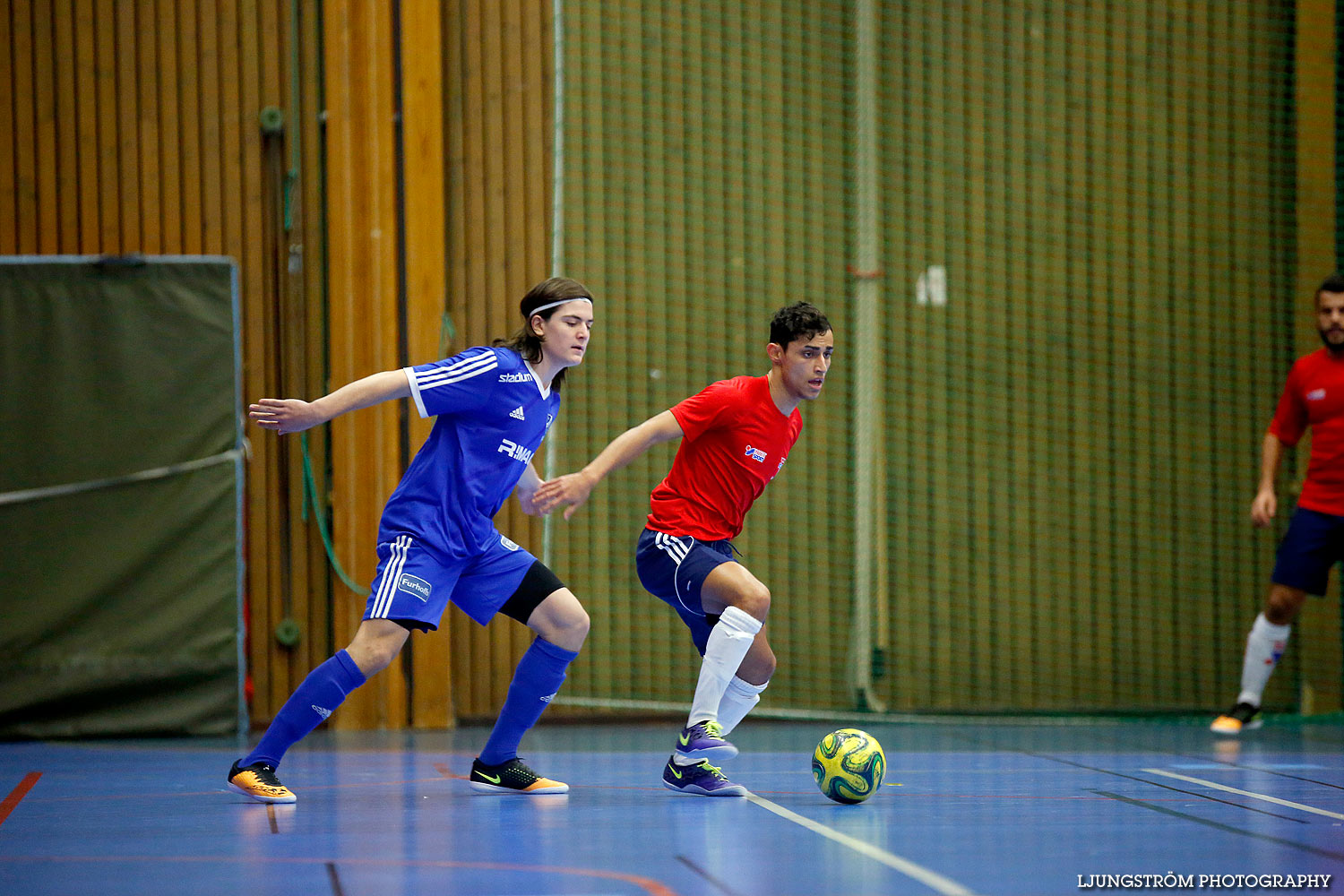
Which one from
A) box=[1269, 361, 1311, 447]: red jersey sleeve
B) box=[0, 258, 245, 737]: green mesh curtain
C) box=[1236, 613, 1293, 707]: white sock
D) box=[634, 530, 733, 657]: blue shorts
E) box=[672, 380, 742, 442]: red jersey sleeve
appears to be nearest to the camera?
box=[634, 530, 733, 657]: blue shorts

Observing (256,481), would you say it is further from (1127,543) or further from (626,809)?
(1127,543)

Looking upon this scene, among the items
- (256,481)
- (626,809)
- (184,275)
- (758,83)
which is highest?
(758,83)

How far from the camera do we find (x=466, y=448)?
4715mm

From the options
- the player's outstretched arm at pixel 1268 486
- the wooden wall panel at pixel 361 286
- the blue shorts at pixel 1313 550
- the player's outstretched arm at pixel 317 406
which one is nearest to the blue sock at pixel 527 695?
the player's outstretched arm at pixel 317 406

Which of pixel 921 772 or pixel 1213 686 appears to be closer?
pixel 921 772

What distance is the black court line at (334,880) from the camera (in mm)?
3010

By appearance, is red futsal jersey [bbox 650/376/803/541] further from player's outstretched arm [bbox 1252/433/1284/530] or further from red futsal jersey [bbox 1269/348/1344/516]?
red futsal jersey [bbox 1269/348/1344/516]

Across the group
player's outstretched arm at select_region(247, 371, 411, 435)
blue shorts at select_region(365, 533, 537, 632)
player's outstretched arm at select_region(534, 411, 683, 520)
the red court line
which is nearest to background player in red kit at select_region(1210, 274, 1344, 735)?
player's outstretched arm at select_region(534, 411, 683, 520)

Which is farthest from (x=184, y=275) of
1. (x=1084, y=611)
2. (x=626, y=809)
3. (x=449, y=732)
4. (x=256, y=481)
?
(x=1084, y=611)

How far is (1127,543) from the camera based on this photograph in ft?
30.1

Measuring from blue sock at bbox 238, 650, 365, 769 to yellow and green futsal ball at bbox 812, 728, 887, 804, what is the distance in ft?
4.96

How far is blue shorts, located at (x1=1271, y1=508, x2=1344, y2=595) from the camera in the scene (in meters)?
7.25

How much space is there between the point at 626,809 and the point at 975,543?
5169 millimetres

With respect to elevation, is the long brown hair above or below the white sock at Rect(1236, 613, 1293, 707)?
above
